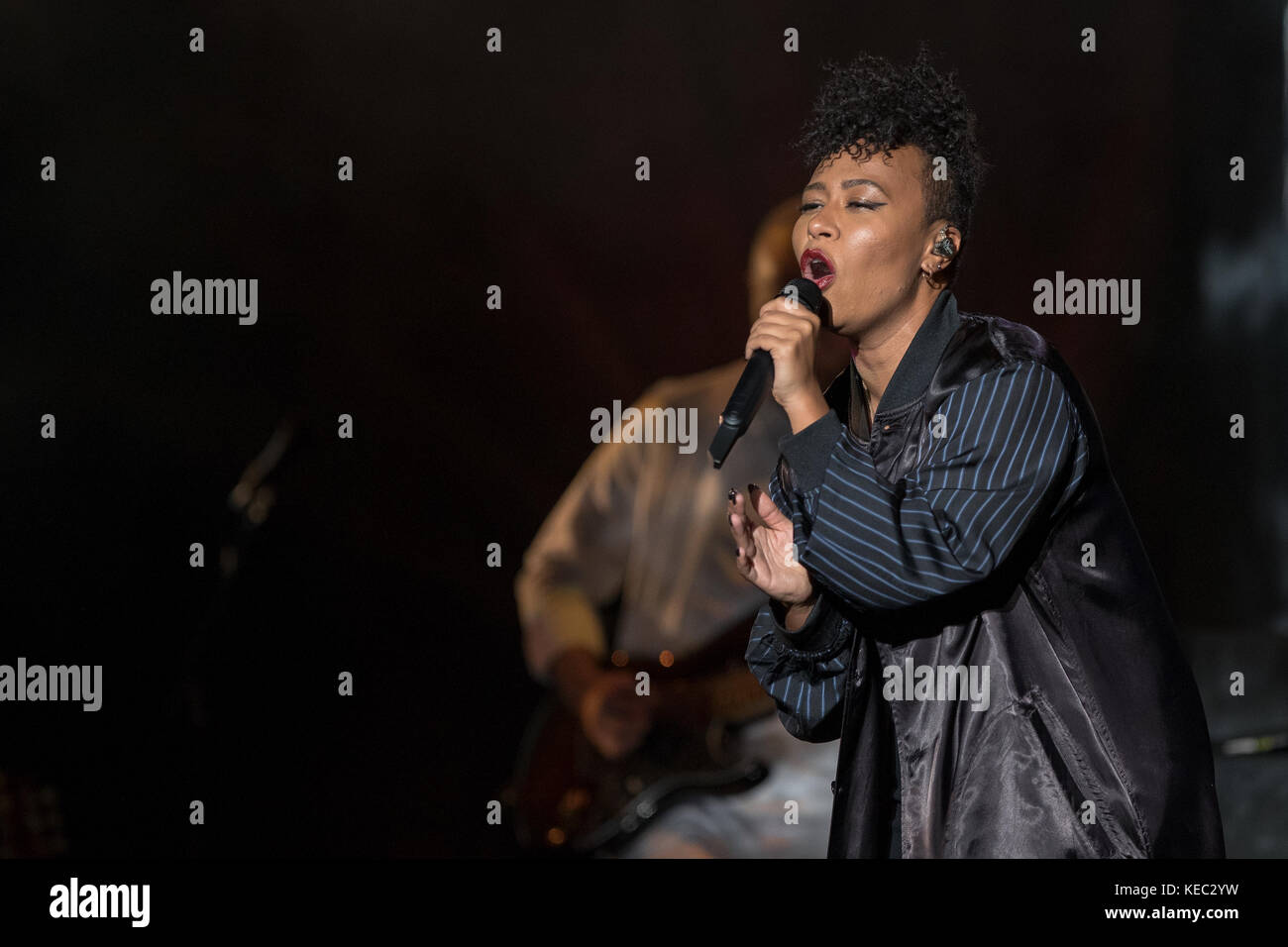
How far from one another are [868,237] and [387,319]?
249 centimetres

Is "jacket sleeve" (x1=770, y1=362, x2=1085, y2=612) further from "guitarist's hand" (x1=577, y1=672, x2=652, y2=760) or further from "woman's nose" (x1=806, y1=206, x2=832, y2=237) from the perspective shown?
"guitarist's hand" (x1=577, y1=672, x2=652, y2=760)

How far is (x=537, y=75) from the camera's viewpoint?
12.7 feet

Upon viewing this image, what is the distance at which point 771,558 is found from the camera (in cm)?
175

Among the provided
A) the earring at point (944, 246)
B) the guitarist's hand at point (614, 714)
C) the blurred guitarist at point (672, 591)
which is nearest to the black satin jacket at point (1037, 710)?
the earring at point (944, 246)

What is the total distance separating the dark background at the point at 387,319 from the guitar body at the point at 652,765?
0.19 m

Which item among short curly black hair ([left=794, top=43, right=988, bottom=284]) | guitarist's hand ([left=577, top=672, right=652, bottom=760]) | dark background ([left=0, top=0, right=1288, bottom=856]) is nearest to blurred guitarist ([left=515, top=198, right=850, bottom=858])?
guitarist's hand ([left=577, top=672, right=652, bottom=760])

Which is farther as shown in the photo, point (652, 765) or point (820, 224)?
point (652, 765)

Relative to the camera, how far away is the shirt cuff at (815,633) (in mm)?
1759

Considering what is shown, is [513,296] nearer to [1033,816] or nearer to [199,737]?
[199,737]

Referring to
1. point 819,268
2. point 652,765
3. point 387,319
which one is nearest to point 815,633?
point 819,268

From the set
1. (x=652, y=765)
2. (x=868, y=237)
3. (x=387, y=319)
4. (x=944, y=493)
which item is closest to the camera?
(x=944, y=493)

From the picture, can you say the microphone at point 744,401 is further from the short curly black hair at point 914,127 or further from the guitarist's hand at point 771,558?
the short curly black hair at point 914,127

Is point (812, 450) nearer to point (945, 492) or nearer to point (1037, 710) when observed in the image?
point (945, 492)

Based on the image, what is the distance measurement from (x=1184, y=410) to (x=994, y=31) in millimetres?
1150
